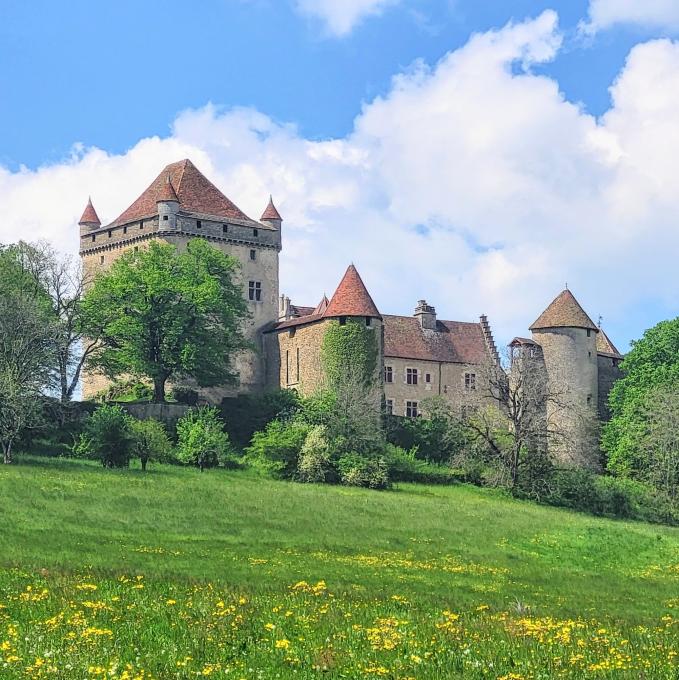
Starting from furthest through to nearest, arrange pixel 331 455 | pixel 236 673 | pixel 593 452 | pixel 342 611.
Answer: pixel 593 452 → pixel 331 455 → pixel 342 611 → pixel 236 673

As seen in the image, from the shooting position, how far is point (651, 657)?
1445cm

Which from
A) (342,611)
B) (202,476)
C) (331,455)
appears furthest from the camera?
(331,455)

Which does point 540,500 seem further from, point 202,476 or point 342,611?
point 342,611

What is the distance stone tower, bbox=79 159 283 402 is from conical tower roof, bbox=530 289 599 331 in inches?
636

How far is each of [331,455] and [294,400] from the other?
8.39 metres

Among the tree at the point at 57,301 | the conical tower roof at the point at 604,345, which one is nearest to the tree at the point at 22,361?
the tree at the point at 57,301

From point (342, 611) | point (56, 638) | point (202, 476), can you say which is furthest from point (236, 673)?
point (202, 476)

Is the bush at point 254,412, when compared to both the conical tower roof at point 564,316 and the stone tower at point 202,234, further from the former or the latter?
the conical tower roof at point 564,316

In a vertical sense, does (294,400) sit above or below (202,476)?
above

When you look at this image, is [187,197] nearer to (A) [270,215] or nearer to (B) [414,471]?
(A) [270,215]

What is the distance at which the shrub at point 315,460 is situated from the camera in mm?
51219

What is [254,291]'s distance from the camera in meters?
73.1

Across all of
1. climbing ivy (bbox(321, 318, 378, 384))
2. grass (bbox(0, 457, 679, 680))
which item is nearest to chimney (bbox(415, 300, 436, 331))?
Result: climbing ivy (bbox(321, 318, 378, 384))

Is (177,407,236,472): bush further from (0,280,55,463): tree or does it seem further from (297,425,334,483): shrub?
(0,280,55,463): tree
